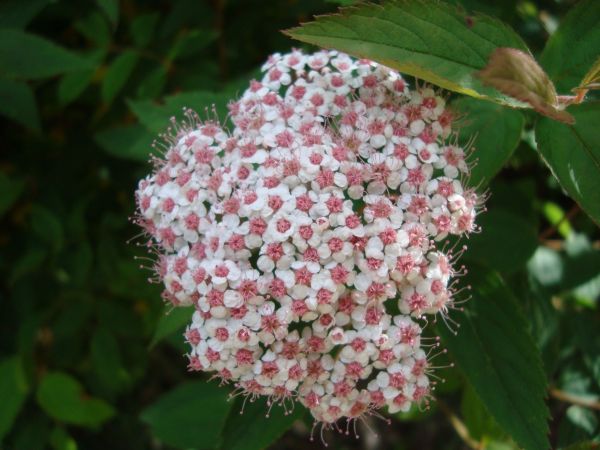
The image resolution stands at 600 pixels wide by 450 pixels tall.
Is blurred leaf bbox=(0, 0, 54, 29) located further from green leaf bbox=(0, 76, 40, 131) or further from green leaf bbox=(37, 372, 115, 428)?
green leaf bbox=(37, 372, 115, 428)

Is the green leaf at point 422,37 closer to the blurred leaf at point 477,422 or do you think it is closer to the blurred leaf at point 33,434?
the blurred leaf at point 477,422

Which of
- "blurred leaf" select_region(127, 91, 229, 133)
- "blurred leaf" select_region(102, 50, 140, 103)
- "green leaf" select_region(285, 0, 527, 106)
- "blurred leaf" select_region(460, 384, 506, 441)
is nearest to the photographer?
"green leaf" select_region(285, 0, 527, 106)

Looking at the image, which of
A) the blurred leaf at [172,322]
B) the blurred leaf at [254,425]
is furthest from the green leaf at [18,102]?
the blurred leaf at [254,425]

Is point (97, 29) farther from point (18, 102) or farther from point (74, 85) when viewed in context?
point (18, 102)

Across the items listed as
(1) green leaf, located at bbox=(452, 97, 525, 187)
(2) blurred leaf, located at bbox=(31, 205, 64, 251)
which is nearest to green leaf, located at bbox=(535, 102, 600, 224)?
(1) green leaf, located at bbox=(452, 97, 525, 187)

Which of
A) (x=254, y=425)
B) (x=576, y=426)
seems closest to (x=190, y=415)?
(x=254, y=425)

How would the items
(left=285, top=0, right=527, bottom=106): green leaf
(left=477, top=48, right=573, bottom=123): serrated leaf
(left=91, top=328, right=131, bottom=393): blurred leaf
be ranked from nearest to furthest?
(left=477, top=48, right=573, bottom=123): serrated leaf
(left=285, top=0, right=527, bottom=106): green leaf
(left=91, top=328, right=131, bottom=393): blurred leaf

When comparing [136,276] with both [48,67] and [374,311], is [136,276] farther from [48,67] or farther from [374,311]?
[374,311]
